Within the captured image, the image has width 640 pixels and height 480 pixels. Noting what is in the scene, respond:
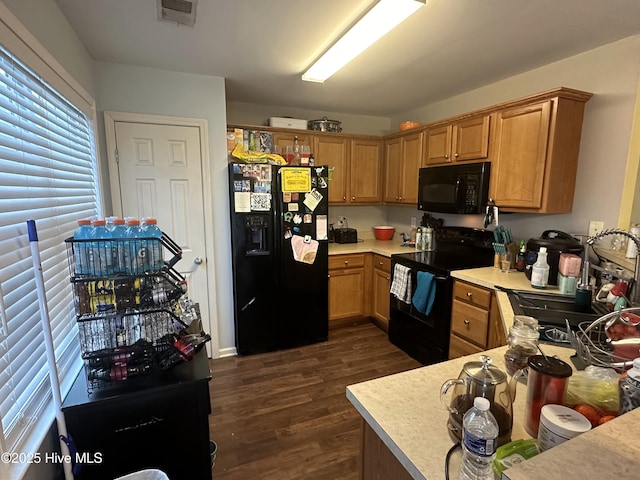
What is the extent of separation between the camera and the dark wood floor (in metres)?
1.80

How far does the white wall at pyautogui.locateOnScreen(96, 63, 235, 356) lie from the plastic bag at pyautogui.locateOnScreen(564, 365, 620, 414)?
2.64 m

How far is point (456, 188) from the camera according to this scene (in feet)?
9.23

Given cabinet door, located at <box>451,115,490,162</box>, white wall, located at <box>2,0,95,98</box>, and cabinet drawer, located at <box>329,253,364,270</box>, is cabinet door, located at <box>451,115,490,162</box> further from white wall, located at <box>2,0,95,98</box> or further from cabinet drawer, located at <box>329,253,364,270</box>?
white wall, located at <box>2,0,95,98</box>

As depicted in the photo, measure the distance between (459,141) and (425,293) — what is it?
1397mm

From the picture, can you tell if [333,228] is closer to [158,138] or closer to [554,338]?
[158,138]

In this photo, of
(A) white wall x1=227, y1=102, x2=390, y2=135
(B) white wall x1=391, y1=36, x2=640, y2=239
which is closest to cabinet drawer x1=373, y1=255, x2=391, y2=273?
(B) white wall x1=391, y1=36, x2=640, y2=239

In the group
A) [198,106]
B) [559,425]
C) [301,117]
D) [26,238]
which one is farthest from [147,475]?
[301,117]

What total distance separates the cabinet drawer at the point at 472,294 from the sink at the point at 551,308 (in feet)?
0.61

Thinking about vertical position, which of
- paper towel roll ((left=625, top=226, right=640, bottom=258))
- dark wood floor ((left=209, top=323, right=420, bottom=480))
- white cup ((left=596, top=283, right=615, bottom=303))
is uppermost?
paper towel roll ((left=625, top=226, right=640, bottom=258))

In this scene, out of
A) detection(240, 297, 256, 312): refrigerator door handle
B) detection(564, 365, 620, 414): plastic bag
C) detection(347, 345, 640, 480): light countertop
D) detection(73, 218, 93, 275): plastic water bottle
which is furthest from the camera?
detection(240, 297, 256, 312): refrigerator door handle

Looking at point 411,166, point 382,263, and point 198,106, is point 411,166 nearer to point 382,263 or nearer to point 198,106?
point 382,263

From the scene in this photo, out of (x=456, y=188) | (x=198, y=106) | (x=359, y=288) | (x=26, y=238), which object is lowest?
(x=359, y=288)

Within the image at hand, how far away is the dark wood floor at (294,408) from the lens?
1.80m

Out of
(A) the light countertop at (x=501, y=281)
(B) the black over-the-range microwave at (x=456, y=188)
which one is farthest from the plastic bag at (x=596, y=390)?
(B) the black over-the-range microwave at (x=456, y=188)
